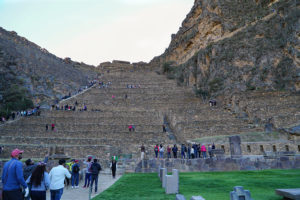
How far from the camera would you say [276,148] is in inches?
674

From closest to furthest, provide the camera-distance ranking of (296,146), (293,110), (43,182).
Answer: (43,182)
(296,146)
(293,110)

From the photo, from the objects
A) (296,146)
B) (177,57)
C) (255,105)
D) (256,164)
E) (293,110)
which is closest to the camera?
(256,164)

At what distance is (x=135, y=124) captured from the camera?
1059 inches

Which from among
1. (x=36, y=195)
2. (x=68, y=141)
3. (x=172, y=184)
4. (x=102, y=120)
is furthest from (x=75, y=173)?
(x=102, y=120)

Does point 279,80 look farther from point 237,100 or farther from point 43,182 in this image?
point 43,182

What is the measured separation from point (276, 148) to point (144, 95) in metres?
24.4

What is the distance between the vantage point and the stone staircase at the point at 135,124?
21141 millimetres

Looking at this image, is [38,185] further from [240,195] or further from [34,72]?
[34,72]

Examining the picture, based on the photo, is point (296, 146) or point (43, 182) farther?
point (296, 146)

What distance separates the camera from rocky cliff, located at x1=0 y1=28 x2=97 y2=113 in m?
39.4

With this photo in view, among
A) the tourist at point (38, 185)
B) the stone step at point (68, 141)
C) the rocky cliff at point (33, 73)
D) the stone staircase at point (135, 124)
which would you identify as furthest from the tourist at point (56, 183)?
the rocky cliff at point (33, 73)

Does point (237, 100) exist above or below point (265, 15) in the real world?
below

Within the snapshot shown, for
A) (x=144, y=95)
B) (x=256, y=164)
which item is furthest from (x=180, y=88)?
(x=256, y=164)

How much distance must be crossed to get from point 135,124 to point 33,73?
2790 centimetres
